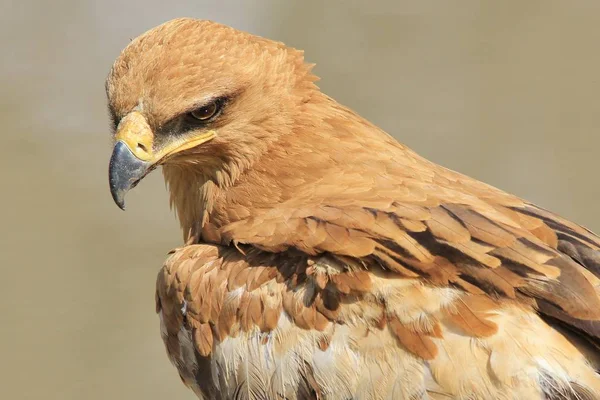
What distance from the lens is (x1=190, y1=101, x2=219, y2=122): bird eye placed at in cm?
469

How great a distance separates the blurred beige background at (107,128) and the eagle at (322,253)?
391 cm

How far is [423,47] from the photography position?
10.8 metres

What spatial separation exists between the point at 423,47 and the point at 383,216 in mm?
6659

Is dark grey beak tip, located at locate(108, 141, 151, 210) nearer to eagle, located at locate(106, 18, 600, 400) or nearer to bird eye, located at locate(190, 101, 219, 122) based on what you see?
eagle, located at locate(106, 18, 600, 400)

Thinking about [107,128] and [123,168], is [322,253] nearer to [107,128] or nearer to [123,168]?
[123,168]

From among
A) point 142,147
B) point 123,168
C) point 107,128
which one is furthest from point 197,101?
point 107,128

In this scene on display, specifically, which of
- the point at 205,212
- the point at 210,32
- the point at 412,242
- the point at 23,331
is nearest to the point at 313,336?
the point at 412,242

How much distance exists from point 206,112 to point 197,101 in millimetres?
108

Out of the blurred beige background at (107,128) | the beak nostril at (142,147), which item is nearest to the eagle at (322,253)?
the beak nostril at (142,147)

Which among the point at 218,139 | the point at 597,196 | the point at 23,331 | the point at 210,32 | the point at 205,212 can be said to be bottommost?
the point at 23,331

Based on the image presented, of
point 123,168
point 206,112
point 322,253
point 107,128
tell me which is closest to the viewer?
point 322,253

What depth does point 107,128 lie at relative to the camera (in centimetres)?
1043

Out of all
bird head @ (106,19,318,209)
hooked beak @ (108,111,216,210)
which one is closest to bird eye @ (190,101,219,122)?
bird head @ (106,19,318,209)

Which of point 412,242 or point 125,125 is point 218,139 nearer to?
point 125,125
